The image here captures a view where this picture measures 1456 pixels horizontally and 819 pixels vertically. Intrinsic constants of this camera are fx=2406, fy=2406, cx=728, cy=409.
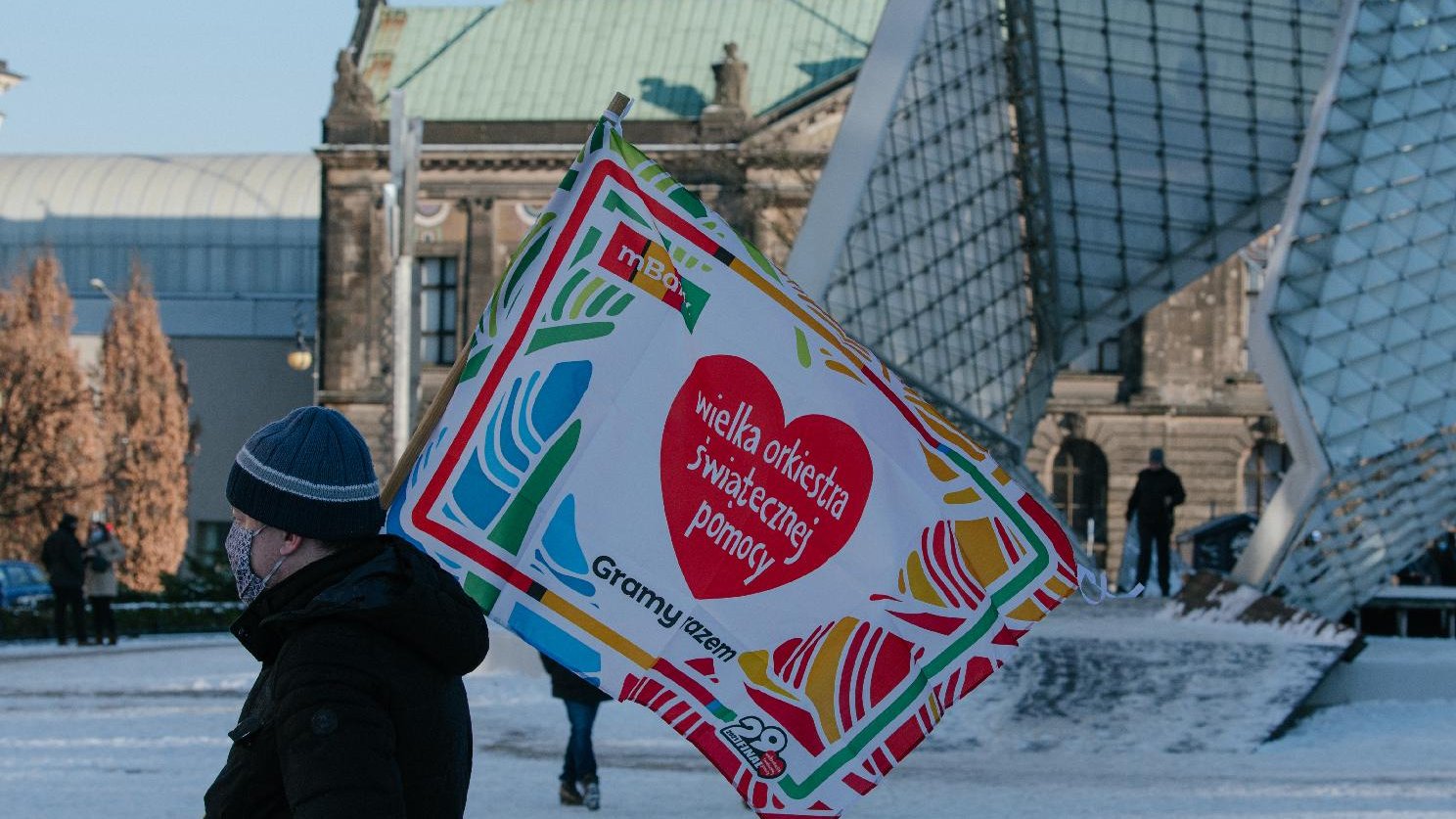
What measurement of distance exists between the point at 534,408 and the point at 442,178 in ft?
178

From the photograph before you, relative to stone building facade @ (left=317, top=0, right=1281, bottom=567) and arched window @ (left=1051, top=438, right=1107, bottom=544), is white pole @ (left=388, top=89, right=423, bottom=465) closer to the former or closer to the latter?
stone building facade @ (left=317, top=0, right=1281, bottom=567)

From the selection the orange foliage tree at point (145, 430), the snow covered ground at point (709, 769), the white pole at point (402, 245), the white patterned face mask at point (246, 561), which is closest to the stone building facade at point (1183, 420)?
the orange foliage tree at point (145, 430)

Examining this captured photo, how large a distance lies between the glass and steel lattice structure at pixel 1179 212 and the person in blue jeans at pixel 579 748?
37.6 feet

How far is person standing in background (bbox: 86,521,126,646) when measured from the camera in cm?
2877

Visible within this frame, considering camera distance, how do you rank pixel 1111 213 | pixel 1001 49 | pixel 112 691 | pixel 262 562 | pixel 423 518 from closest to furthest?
1. pixel 262 562
2. pixel 423 518
3. pixel 112 691
4. pixel 1001 49
5. pixel 1111 213

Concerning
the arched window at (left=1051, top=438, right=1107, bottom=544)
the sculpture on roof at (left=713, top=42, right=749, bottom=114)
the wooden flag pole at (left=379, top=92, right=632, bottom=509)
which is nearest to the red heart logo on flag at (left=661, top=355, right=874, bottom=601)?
the wooden flag pole at (left=379, top=92, right=632, bottom=509)

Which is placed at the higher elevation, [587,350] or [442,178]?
[442,178]

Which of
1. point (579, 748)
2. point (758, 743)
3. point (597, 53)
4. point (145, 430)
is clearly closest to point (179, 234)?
point (145, 430)

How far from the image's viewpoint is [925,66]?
2819 centimetres

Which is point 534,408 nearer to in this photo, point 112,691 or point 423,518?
point 423,518

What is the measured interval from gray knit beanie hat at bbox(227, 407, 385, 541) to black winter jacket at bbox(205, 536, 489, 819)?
5 cm

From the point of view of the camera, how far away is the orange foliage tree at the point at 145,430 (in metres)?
54.0

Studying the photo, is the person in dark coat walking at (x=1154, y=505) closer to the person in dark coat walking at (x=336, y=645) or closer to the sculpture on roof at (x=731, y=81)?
the person in dark coat walking at (x=336, y=645)

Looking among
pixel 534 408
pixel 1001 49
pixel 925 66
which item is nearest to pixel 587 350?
pixel 534 408
